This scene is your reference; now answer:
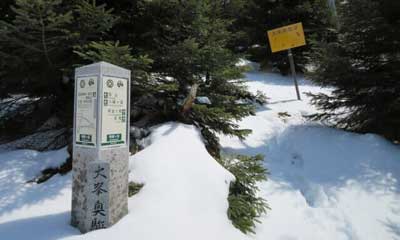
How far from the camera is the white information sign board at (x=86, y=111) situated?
8.14 ft

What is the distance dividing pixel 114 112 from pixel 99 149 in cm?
35

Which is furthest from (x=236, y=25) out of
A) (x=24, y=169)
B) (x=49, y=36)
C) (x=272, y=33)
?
(x=24, y=169)

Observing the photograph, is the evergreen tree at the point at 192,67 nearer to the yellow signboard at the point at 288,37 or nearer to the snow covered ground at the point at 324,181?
the snow covered ground at the point at 324,181

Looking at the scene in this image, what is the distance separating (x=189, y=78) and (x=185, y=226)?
284cm

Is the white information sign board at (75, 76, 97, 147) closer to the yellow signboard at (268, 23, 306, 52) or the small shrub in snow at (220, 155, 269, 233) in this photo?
the small shrub in snow at (220, 155, 269, 233)

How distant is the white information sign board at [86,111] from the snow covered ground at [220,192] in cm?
79

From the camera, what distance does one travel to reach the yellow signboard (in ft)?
26.9

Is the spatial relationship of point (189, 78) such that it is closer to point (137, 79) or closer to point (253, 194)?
point (137, 79)

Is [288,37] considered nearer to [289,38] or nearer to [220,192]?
[289,38]

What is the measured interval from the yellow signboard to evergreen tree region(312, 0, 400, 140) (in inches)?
98.7

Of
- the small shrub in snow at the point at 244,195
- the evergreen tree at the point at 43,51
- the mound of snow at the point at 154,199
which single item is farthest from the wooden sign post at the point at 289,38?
the evergreen tree at the point at 43,51

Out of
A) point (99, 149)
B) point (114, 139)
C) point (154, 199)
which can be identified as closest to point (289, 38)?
point (154, 199)

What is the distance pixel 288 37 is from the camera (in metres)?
8.42

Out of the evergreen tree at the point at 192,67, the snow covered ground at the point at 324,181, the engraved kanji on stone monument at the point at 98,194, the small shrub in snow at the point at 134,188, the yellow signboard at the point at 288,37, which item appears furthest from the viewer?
the yellow signboard at the point at 288,37
